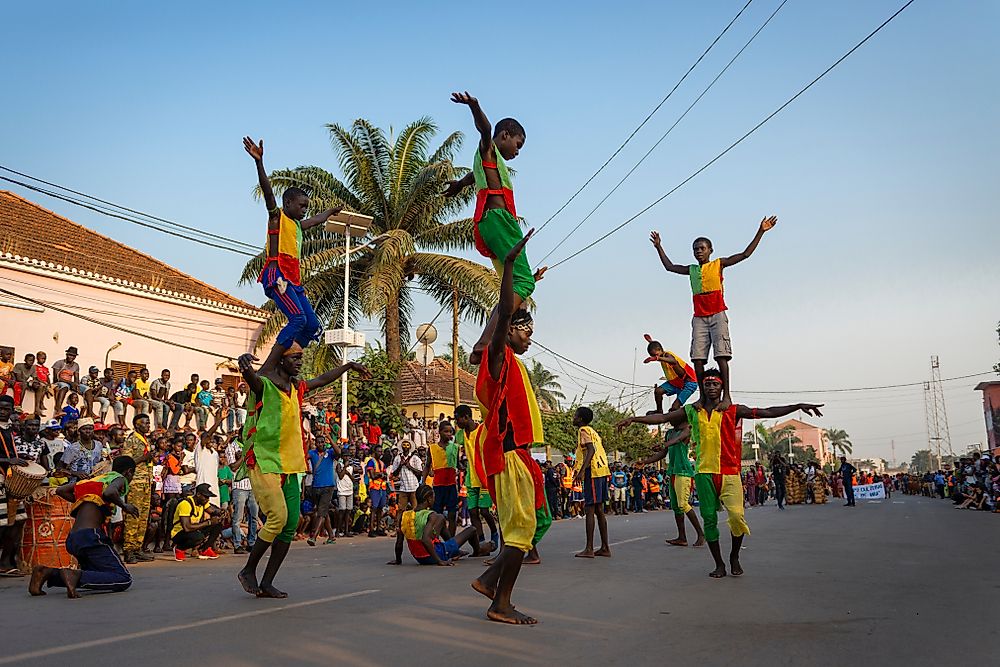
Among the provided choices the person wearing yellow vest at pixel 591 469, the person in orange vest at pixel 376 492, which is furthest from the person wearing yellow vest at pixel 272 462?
the person in orange vest at pixel 376 492

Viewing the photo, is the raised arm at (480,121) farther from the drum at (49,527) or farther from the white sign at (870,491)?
the white sign at (870,491)

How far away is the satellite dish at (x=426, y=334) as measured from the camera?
3072 centimetres

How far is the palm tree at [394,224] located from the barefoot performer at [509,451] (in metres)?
20.9

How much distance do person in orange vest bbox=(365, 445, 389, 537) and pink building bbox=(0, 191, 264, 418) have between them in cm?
720

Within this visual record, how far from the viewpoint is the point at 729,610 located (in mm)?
5965

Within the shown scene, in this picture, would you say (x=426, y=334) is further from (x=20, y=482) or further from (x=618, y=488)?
(x=20, y=482)

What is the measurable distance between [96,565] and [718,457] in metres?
6.17

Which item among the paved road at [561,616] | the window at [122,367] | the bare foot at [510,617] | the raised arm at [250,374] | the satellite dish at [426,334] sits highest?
the satellite dish at [426,334]

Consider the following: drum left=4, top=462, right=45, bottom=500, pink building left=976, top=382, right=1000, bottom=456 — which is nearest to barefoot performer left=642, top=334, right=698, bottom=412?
drum left=4, top=462, right=45, bottom=500

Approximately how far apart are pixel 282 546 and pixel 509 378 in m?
2.75

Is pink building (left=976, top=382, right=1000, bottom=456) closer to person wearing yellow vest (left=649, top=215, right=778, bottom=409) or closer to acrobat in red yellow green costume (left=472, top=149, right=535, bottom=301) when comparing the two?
person wearing yellow vest (left=649, top=215, right=778, bottom=409)

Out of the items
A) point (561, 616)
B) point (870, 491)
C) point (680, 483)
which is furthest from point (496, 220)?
point (870, 491)

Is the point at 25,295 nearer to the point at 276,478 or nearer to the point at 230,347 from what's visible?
the point at 230,347

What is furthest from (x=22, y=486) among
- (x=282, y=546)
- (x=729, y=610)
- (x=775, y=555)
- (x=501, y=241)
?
(x=775, y=555)
